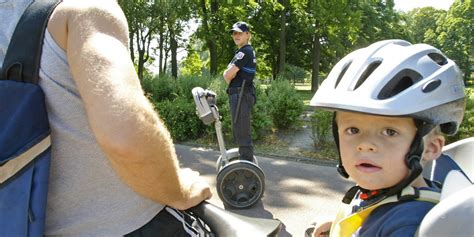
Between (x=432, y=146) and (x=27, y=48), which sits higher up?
(x=27, y=48)

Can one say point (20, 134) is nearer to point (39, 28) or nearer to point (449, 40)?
point (39, 28)

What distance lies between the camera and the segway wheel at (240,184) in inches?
177

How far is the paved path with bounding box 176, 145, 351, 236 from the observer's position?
15.2 ft

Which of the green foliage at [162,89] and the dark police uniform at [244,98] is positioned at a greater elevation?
the dark police uniform at [244,98]

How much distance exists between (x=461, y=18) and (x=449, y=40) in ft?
10.9

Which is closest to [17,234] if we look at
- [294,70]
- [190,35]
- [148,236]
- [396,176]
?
[148,236]

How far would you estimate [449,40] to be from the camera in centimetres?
4450

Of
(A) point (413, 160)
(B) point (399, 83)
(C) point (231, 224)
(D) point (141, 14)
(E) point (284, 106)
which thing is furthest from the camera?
(D) point (141, 14)

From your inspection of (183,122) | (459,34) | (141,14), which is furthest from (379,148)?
(459,34)

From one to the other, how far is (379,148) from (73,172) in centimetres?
90

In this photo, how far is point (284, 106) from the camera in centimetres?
878

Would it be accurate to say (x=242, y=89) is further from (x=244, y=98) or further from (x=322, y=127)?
(x=322, y=127)

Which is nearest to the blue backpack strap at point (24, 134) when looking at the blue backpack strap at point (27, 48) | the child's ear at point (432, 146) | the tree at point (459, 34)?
the blue backpack strap at point (27, 48)

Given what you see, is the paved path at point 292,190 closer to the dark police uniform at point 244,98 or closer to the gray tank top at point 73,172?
the dark police uniform at point 244,98
